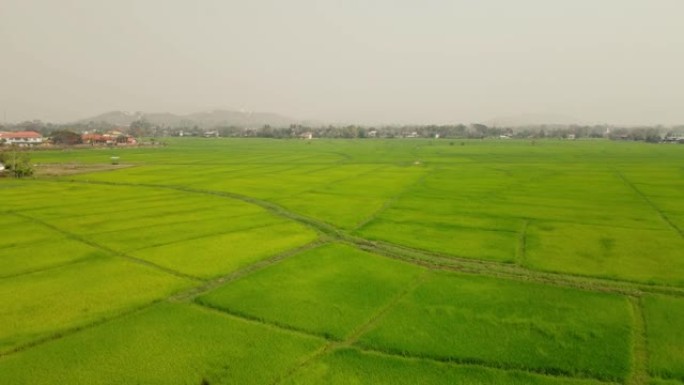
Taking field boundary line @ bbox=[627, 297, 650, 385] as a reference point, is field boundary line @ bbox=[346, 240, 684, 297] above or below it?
above

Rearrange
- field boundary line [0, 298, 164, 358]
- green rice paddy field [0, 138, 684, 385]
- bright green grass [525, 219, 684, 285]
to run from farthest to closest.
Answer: bright green grass [525, 219, 684, 285] → field boundary line [0, 298, 164, 358] → green rice paddy field [0, 138, 684, 385]

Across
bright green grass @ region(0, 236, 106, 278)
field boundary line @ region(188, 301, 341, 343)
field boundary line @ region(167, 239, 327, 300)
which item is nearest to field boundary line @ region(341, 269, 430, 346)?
field boundary line @ region(188, 301, 341, 343)

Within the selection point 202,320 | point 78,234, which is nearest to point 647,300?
point 202,320

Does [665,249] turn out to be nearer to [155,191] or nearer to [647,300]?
[647,300]

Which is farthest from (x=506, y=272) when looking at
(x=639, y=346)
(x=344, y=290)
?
(x=344, y=290)

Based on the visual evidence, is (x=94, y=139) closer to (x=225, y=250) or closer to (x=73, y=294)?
(x=225, y=250)

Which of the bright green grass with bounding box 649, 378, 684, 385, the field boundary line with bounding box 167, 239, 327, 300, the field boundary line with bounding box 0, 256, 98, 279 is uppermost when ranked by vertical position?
the field boundary line with bounding box 0, 256, 98, 279

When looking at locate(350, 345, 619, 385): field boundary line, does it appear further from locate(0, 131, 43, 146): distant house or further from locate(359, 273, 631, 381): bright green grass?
locate(0, 131, 43, 146): distant house

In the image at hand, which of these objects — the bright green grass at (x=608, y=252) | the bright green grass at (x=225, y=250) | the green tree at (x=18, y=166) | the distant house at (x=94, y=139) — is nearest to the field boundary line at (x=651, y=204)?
the bright green grass at (x=608, y=252)

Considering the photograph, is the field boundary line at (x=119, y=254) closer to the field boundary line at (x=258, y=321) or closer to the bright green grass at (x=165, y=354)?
the field boundary line at (x=258, y=321)
